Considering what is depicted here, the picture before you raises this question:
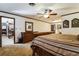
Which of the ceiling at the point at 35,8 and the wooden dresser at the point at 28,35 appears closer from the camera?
the ceiling at the point at 35,8

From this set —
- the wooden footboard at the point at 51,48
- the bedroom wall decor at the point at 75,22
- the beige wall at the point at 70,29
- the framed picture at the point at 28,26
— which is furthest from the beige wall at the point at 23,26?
the bedroom wall decor at the point at 75,22

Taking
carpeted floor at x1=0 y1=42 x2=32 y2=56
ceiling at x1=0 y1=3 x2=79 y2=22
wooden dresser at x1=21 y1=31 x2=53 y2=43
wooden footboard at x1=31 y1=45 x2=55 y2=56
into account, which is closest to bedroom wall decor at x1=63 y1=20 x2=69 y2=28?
ceiling at x1=0 y1=3 x2=79 y2=22

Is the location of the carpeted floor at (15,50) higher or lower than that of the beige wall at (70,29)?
lower

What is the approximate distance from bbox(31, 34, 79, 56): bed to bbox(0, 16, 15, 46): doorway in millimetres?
482

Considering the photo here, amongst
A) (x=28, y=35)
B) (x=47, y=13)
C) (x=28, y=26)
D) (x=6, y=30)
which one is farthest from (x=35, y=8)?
(x=6, y=30)

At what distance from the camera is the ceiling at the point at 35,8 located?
2369 millimetres

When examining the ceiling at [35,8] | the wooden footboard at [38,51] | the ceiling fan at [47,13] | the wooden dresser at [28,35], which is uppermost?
the ceiling at [35,8]

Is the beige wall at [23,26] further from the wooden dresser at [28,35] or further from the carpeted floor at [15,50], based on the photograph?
the carpeted floor at [15,50]

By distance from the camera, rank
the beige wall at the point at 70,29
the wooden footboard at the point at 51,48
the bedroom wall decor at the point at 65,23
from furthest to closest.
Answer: the bedroom wall decor at the point at 65,23, the beige wall at the point at 70,29, the wooden footboard at the point at 51,48

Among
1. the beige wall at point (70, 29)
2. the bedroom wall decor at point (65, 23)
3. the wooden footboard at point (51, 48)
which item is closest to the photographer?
the wooden footboard at point (51, 48)

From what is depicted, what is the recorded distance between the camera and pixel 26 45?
2.58 m

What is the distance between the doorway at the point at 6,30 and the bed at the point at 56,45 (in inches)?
19.0

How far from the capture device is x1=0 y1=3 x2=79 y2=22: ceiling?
2.37 m

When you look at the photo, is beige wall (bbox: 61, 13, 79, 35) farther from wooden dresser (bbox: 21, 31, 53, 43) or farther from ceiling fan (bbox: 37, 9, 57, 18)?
wooden dresser (bbox: 21, 31, 53, 43)
